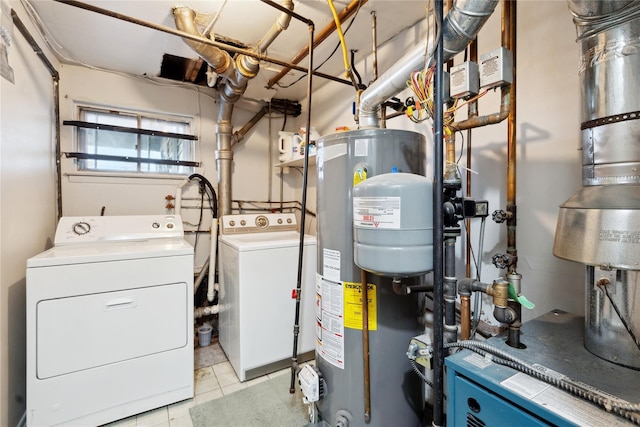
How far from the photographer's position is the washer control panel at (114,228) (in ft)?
6.35

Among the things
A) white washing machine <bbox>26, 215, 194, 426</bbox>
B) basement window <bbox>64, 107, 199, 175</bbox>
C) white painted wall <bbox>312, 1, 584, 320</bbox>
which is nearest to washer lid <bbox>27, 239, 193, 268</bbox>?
white washing machine <bbox>26, 215, 194, 426</bbox>

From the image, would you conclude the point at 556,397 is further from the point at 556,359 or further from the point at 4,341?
the point at 4,341

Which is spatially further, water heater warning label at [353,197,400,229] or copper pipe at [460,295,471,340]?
copper pipe at [460,295,471,340]

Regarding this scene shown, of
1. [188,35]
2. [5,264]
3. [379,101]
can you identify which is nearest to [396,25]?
[379,101]

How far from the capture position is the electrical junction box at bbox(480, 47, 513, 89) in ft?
3.05

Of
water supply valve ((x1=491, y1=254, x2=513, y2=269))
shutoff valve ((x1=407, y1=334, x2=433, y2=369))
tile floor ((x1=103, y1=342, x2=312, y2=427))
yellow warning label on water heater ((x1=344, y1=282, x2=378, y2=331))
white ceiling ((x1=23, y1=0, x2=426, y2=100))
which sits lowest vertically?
tile floor ((x1=103, y1=342, x2=312, y2=427))

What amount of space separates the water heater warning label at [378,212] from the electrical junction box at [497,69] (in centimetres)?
55

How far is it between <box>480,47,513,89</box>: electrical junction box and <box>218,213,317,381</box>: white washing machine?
4.80ft

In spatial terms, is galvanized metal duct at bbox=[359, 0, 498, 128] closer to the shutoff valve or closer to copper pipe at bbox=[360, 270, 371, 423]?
copper pipe at bbox=[360, 270, 371, 423]

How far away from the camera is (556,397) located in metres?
0.62

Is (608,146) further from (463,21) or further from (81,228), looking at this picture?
(81,228)

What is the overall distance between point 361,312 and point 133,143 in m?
2.71

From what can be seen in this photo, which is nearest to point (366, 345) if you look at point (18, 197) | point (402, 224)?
point (402, 224)

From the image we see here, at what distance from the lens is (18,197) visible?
1505 mm
